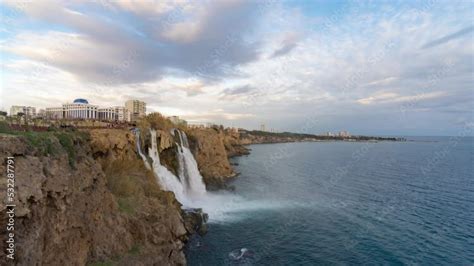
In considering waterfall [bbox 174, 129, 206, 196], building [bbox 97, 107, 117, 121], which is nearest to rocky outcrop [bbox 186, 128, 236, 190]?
waterfall [bbox 174, 129, 206, 196]

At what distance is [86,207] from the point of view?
795 inches

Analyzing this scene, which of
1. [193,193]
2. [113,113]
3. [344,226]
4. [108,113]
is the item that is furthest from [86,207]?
[113,113]

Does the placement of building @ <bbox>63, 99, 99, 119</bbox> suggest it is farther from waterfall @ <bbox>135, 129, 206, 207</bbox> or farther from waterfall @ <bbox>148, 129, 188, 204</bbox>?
waterfall @ <bbox>148, 129, 188, 204</bbox>

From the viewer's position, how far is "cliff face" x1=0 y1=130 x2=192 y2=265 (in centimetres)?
1435

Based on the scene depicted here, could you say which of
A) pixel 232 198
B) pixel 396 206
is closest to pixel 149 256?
pixel 232 198

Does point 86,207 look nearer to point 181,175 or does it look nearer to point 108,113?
point 181,175

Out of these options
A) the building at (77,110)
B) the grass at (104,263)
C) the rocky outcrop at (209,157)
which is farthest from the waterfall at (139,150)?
the building at (77,110)

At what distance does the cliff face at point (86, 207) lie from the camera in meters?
14.4

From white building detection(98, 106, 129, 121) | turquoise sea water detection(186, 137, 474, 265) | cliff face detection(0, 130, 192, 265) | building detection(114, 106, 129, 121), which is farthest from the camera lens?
building detection(114, 106, 129, 121)

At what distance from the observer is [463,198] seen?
47594mm

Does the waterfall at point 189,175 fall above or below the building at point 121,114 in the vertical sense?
below

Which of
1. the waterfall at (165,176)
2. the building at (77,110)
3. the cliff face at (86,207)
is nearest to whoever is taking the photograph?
the cliff face at (86,207)

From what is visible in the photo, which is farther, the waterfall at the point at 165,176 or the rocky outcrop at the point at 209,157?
the rocky outcrop at the point at 209,157

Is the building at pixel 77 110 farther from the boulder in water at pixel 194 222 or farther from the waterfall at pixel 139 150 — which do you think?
the boulder in water at pixel 194 222
